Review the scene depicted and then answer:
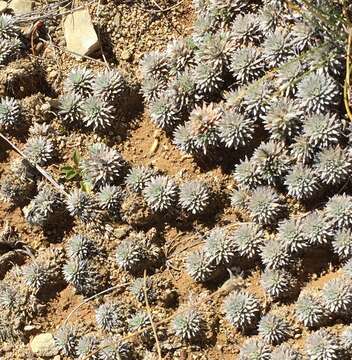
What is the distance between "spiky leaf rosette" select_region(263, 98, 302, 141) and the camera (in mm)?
4754

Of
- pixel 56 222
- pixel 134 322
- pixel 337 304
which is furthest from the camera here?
pixel 56 222

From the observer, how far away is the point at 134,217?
16.8 feet

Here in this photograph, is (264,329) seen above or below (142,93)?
below

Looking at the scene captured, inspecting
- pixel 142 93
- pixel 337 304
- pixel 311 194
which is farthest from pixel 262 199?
pixel 142 93

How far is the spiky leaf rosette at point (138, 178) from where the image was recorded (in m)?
5.09

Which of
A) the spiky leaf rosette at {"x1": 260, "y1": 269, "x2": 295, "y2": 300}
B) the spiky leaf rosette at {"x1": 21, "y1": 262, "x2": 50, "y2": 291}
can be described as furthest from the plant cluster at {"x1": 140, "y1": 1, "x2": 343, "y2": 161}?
the spiky leaf rosette at {"x1": 21, "y1": 262, "x2": 50, "y2": 291}

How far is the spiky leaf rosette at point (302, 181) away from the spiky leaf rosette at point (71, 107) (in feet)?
5.86

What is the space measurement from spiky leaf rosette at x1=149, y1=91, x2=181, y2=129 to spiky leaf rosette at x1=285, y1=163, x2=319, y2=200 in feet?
3.34

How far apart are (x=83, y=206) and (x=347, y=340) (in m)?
2.24

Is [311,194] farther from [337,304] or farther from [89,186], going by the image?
[89,186]

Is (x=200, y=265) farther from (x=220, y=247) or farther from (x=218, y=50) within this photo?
(x=218, y=50)

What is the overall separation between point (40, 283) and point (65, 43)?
6.63ft

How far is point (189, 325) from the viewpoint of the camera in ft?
16.2

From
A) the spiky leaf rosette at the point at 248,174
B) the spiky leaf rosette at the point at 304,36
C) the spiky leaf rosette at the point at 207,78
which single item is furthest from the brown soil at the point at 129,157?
the spiky leaf rosette at the point at 304,36
